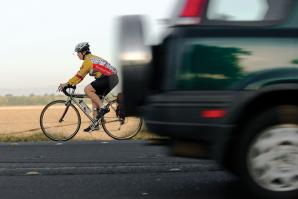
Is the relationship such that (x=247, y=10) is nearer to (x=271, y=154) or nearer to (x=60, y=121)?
(x=271, y=154)

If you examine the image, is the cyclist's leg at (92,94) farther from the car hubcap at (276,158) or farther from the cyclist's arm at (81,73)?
the car hubcap at (276,158)

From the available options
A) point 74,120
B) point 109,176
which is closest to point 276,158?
point 109,176

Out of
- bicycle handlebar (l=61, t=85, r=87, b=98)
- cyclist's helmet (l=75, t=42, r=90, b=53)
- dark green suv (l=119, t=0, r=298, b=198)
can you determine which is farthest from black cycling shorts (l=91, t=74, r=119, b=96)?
dark green suv (l=119, t=0, r=298, b=198)

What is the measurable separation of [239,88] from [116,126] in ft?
20.9

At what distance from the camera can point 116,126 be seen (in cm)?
1044

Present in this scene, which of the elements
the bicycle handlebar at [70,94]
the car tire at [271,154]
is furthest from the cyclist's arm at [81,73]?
the car tire at [271,154]

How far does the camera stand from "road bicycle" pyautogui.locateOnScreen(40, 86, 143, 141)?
10305 mm

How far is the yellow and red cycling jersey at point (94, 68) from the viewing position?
9906 mm

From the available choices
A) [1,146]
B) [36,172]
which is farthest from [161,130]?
[1,146]

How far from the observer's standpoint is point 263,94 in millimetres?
4215

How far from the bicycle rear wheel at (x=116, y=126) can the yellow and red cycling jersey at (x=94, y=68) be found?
0.71 metres

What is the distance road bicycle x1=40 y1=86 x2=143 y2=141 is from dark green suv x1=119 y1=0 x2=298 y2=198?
19.6 ft

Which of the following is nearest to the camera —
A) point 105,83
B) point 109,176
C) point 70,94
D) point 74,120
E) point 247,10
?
point 247,10

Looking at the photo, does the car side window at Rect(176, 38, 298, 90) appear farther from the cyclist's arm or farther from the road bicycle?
the road bicycle
